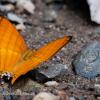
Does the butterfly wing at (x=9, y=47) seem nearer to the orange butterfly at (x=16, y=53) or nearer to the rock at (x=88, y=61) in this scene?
the orange butterfly at (x=16, y=53)

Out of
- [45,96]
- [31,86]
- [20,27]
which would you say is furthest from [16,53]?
[20,27]

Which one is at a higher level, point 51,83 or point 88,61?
point 88,61

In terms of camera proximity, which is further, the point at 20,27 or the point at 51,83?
the point at 20,27

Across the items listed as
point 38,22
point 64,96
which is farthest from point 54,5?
point 64,96

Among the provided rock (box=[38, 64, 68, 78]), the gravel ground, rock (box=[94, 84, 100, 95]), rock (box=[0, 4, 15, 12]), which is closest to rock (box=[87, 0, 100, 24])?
the gravel ground

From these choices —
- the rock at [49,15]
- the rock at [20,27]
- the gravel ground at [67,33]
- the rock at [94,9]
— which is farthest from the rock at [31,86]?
the rock at [49,15]

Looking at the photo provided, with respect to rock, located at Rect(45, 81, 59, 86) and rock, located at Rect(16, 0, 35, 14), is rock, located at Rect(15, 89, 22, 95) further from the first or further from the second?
rock, located at Rect(16, 0, 35, 14)

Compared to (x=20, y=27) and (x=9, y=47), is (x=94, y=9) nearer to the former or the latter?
(x=20, y=27)
